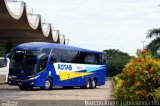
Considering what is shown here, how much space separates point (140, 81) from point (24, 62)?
1542cm

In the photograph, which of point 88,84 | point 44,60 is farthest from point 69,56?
point 88,84

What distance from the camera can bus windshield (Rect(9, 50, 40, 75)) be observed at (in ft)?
88.7

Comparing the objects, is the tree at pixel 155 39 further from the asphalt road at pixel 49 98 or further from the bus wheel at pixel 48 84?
the asphalt road at pixel 49 98

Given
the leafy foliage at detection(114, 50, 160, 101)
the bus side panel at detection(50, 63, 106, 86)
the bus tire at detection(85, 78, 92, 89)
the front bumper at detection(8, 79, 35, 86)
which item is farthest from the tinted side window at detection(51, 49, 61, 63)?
the leafy foliage at detection(114, 50, 160, 101)

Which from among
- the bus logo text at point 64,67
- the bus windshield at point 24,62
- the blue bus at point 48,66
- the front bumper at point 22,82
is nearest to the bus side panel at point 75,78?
the blue bus at point 48,66

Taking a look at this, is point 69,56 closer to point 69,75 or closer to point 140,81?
point 69,75

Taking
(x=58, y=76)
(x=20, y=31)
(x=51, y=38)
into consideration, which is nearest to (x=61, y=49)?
(x=58, y=76)

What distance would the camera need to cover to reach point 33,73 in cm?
2700

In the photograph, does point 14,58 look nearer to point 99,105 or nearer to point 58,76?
point 58,76

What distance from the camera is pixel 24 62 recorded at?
1075 inches

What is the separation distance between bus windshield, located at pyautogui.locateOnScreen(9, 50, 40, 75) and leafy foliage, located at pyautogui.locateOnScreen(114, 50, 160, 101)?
13979mm

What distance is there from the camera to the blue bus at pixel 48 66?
2711 cm

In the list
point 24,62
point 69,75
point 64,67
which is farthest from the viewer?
point 69,75

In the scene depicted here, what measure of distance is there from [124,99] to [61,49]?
661 inches
